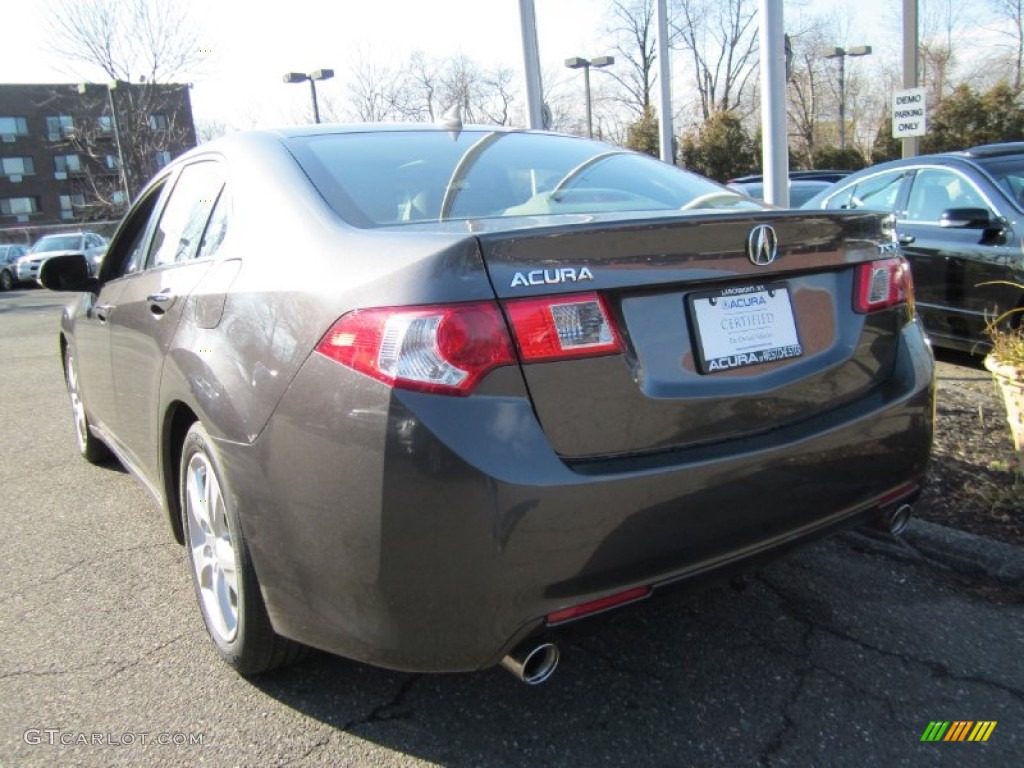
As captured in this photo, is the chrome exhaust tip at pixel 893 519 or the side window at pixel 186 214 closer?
the chrome exhaust tip at pixel 893 519

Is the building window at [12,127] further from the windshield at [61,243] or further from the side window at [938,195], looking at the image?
the side window at [938,195]

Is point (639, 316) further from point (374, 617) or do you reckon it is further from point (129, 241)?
point (129, 241)

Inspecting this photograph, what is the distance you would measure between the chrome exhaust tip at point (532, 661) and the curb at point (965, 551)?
1913 millimetres

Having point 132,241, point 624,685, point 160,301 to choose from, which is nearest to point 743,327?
point 624,685

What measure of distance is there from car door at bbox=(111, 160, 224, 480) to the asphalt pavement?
2.14 feet

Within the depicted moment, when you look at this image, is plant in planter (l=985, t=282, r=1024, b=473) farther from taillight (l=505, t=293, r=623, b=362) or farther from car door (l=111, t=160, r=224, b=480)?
car door (l=111, t=160, r=224, b=480)

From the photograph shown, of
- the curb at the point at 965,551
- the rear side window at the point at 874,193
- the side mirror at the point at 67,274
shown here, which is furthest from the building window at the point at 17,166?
the curb at the point at 965,551

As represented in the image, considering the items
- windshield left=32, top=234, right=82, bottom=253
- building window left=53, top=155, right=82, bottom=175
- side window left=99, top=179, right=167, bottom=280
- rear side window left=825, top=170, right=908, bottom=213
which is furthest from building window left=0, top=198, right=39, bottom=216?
side window left=99, top=179, right=167, bottom=280

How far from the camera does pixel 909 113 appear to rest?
11125 millimetres

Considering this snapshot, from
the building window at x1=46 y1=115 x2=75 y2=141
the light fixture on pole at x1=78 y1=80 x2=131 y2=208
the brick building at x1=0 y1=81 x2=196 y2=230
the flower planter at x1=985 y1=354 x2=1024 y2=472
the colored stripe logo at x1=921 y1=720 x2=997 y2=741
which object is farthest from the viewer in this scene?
the building window at x1=46 y1=115 x2=75 y2=141

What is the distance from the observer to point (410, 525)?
1821 millimetres

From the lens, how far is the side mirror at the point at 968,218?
5.48 m

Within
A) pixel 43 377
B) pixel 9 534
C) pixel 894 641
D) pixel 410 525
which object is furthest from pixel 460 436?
pixel 43 377

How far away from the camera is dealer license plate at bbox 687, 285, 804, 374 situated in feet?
6.79
